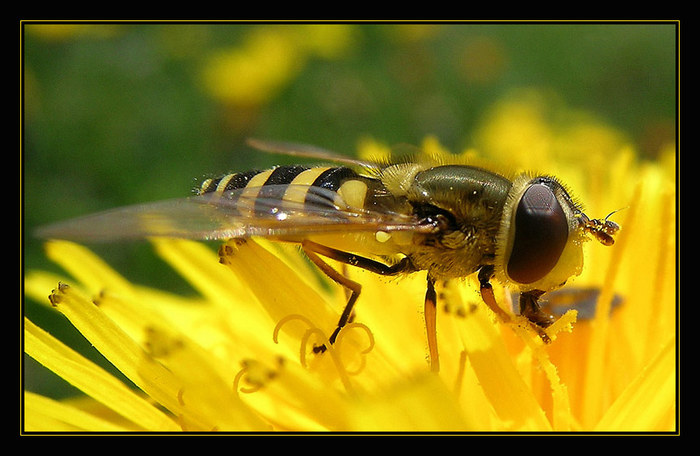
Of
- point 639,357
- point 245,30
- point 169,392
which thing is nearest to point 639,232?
point 639,357

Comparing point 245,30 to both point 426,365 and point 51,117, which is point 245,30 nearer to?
point 51,117

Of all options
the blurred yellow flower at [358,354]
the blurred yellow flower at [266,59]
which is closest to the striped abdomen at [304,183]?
the blurred yellow flower at [358,354]

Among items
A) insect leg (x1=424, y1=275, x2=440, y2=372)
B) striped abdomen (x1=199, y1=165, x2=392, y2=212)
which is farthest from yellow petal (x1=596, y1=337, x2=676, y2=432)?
striped abdomen (x1=199, y1=165, x2=392, y2=212)

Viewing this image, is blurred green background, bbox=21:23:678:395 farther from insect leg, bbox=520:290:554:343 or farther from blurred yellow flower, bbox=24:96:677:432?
insect leg, bbox=520:290:554:343

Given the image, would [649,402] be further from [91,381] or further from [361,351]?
[91,381]

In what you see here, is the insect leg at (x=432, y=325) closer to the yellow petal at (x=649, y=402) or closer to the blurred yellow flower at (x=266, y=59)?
the yellow petal at (x=649, y=402)

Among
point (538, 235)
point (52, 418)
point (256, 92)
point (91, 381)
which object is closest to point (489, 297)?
point (538, 235)
